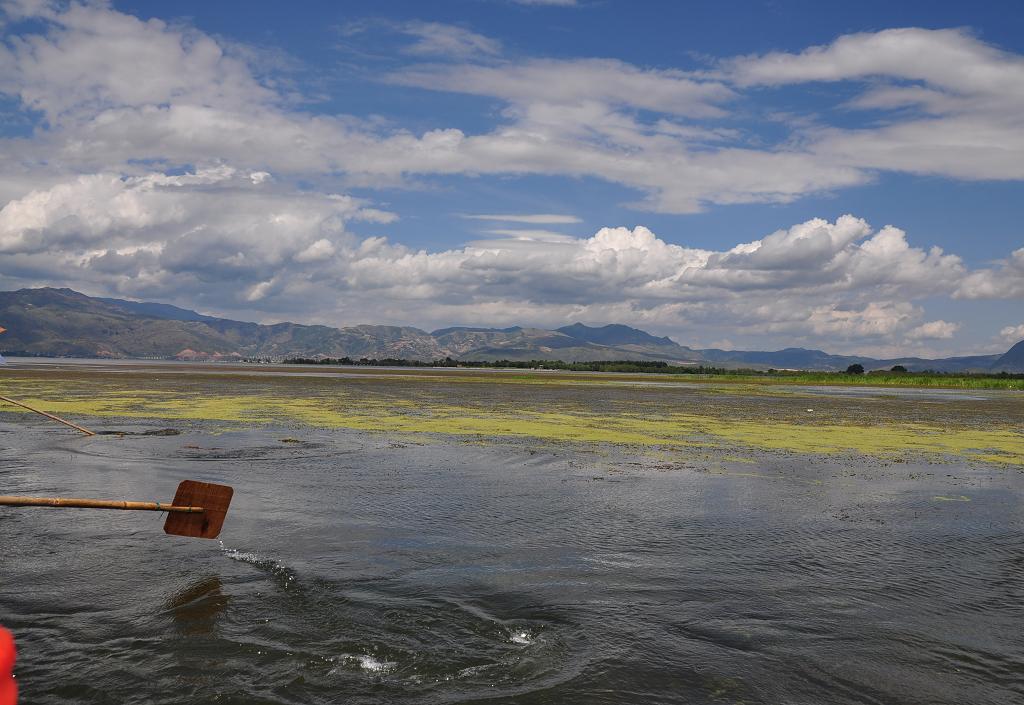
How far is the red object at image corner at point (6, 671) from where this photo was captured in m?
2.63

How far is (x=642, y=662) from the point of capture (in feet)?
25.5

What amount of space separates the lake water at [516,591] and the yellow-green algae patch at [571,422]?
29.1 feet

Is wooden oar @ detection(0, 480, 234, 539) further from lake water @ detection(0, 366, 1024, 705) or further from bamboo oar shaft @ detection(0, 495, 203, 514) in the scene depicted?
lake water @ detection(0, 366, 1024, 705)

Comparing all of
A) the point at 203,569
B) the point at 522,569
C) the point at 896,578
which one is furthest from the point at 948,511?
the point at 203,569

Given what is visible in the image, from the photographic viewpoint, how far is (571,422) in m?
34.0

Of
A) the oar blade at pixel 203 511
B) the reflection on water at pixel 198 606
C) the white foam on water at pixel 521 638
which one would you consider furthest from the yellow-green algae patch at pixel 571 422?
the white foam on water at pixel 521 638

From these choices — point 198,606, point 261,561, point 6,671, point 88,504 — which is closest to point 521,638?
point 198,606

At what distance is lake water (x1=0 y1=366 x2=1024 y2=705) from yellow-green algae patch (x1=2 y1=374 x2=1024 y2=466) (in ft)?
29.1

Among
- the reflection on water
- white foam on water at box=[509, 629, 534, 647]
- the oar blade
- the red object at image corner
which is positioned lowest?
the reflection on water

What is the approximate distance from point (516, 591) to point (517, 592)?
0.14 feet

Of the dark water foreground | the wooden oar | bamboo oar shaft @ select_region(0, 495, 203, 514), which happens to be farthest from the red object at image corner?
the wooden oar

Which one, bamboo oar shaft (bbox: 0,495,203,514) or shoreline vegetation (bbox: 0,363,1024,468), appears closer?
bamboo oar shaft (bbox: 0,495,203,514)

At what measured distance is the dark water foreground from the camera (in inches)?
289

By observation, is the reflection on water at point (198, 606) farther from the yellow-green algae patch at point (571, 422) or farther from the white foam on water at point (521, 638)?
the yellow-green algae patch at point (571, 422)
